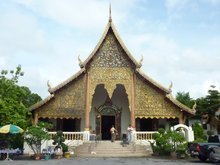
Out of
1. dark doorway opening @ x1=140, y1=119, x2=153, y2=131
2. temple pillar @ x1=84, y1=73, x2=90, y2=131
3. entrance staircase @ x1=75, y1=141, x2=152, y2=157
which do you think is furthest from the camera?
dark doorway opening @ x1=140, y1=119, x2=153, y2=131

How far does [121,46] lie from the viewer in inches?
808

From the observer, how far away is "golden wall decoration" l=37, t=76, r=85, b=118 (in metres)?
19.7

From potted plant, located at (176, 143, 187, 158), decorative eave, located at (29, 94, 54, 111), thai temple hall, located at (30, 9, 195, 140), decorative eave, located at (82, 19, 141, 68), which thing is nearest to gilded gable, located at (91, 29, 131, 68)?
thai temple hall, located at (30, 9, 195, 140)

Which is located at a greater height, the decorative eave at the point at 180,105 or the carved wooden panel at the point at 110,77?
the carved wooden panel at the point at 110,77

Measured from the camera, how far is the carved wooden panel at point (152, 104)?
19.9 metres

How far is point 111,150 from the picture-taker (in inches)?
699

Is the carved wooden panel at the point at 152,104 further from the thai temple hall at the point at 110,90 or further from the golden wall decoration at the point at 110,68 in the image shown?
the golden wall decoration at the point at 110,68

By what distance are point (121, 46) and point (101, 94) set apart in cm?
413

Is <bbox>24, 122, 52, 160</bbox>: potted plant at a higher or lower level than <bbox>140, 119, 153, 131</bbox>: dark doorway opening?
lower

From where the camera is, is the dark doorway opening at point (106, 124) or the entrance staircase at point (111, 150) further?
the dark doorway opening at point (106, 124)

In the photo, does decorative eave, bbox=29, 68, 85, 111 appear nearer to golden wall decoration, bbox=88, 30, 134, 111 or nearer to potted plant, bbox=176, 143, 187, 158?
golden wall decoration, bbox=88, 30, 134, 111

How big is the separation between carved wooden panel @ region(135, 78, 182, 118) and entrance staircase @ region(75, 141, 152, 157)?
7.50 feet

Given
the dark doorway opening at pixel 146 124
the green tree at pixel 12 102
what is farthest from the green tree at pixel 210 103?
the green tree at pixel 12 102

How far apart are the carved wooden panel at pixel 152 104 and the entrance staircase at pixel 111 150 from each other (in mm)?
2287
